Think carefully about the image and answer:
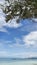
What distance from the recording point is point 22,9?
157 cm

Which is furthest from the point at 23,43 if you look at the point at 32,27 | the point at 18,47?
the point at 32,27

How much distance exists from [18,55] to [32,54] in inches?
5.4

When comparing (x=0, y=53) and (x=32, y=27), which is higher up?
(x=32, y=27)

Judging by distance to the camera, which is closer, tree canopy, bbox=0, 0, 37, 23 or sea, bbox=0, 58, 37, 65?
tree canopy, bbox=0, 0, 37, 23

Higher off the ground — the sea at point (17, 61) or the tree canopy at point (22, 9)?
the tree canopy at point (22, 9)

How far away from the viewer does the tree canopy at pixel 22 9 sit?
1520 millimetres

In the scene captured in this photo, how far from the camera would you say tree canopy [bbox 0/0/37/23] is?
4.99 feet

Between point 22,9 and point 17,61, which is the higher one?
point 22,9

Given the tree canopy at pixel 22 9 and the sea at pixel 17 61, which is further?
the sea at pixel 17 61

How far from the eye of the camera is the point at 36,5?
1.50m

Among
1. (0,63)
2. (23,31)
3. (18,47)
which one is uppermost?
(23,31)

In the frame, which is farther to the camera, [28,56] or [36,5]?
[28,56]

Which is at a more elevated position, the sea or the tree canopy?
the tree canopy

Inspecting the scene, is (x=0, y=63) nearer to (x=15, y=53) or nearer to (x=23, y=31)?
(x=15, y=53)
